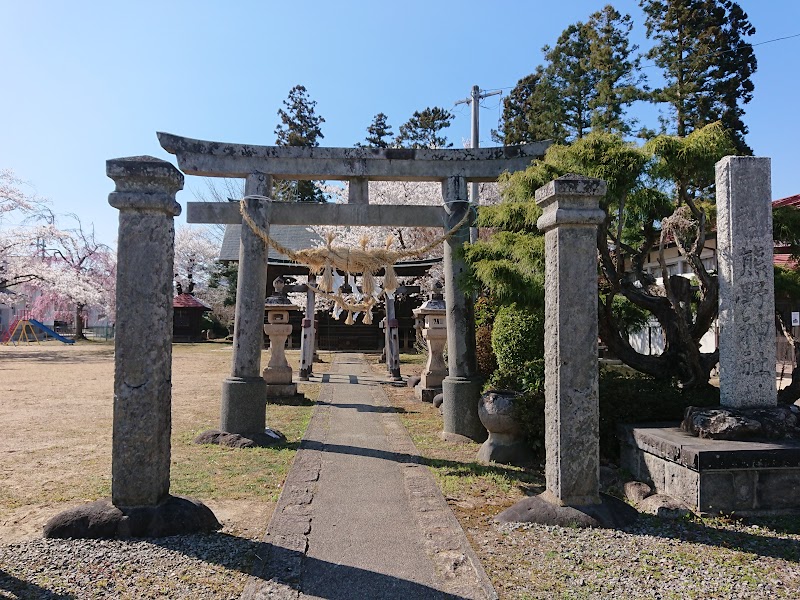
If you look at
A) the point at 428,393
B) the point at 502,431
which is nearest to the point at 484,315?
the point at 428,393

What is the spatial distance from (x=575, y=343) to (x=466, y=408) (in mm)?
3481

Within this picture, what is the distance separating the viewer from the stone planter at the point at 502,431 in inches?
245

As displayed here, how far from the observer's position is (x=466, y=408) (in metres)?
7.57

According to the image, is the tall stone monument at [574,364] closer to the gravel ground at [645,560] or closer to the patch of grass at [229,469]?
the gravel ground at [645,560]

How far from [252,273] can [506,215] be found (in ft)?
11.3

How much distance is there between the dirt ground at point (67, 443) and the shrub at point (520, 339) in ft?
10.6

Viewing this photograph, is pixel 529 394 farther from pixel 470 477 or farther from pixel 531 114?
pixel 531 114

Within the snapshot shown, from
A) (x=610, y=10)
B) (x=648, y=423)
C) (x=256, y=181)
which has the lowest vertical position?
(x=648, y=423)

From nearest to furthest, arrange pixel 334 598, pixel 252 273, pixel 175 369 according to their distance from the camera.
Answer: pixel 334 598 < pixel 252 273 < pixel 175 369

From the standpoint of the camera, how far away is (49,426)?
8.25 m

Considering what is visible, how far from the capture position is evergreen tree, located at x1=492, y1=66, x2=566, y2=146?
74.0 ft

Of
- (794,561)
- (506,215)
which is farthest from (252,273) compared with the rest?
(794,561)

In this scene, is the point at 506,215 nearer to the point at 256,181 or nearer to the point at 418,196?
the point at 256,181

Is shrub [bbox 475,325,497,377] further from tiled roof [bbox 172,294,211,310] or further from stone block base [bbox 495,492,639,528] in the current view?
tiled roof [bbox 172,294,211,310]
